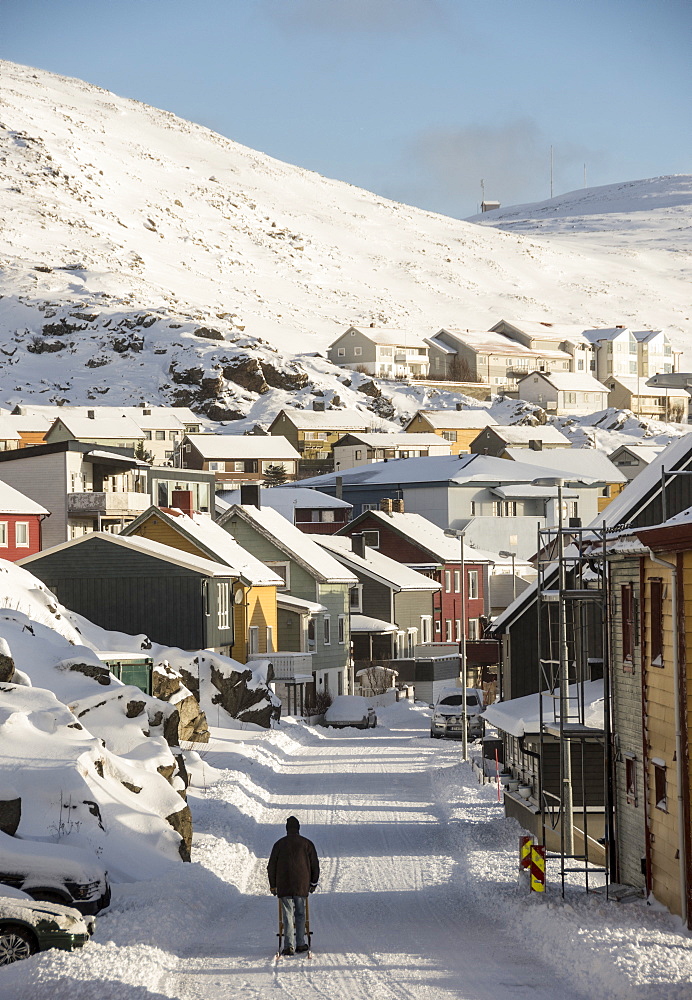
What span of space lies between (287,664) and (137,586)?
902 centimetres

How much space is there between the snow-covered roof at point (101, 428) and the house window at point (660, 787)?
344ft

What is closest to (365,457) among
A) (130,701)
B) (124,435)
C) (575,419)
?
(124,435)

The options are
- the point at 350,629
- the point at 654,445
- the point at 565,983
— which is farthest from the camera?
the point at 654,445

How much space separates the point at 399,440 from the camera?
130 meters

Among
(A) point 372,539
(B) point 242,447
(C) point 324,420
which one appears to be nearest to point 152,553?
(A) point 372,539

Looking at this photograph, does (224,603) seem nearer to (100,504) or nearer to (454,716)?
(454,716)

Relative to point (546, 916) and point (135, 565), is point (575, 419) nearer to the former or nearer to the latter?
point (135, 565)

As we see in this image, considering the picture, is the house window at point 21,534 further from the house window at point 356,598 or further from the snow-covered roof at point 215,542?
the house window at point 356,598

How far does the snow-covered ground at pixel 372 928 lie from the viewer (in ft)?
47.3

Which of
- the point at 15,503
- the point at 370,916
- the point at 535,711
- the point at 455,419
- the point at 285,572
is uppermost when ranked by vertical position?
the point at 455,419

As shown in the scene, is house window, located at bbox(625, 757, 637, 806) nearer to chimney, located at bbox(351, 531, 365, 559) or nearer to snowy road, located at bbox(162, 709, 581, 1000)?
snowy road, located at bbox(162, 709, 581, 1000)

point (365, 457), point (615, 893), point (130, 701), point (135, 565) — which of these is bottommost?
point (615, 893)

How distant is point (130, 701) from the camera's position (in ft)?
93.5

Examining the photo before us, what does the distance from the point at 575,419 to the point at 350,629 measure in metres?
88.6
